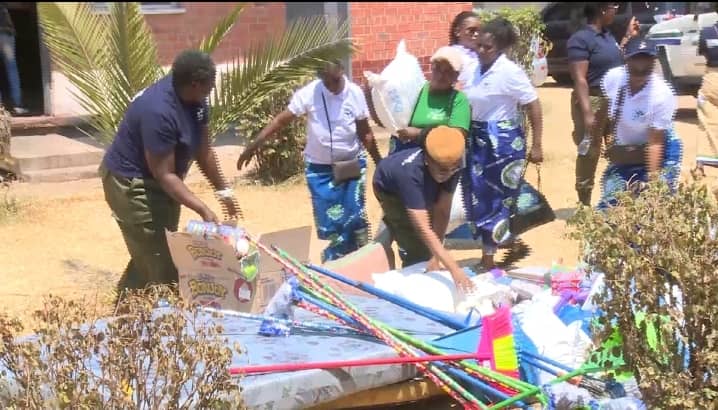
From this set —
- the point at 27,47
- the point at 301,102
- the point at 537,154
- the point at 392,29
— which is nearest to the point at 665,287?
the point at 537,154

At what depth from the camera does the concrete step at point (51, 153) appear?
9289 millimetres

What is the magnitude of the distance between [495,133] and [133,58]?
253cm

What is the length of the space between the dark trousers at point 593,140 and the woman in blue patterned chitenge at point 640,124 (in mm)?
456

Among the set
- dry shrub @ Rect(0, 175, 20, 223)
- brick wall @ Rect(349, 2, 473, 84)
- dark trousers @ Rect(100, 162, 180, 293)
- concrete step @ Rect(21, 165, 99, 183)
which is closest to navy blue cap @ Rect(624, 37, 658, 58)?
dark trousers @ Rect(100, 162, 180, 293)

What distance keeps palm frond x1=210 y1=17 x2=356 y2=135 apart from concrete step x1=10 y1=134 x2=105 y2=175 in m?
3.01

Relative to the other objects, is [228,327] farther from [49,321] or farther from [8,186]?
[8,186]

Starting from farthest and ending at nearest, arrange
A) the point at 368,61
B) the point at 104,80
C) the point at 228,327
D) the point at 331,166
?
the point at 368,61
the point at 104,80
the point at 331,166
the point at 228,327

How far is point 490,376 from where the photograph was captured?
3816mm

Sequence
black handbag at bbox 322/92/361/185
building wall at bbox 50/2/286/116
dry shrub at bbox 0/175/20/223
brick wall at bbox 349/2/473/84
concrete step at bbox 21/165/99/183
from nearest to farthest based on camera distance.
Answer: black handbag at bbox 322/92/361/185 < dry shrub at bbox 0/175/20/223 < concrete step at bbox 21/165/99/183 < brick wall at bbox 349/2/473/84 < building wall at bbox 50/2/286/116

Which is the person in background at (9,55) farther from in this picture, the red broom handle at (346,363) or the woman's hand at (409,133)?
the red broom handle at (346,363)

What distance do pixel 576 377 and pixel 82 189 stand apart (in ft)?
20.1

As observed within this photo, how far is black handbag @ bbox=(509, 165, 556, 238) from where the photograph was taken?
6.13 m

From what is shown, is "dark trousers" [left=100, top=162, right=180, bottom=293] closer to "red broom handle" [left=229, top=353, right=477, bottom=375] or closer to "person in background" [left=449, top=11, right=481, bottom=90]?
"red broom handle" [left=229, top=353, right=477, bottom=375]

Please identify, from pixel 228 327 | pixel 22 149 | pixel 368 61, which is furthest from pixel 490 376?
pixel 368 61
